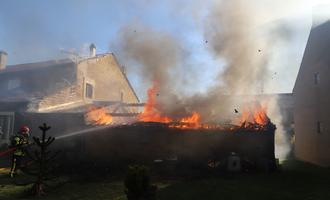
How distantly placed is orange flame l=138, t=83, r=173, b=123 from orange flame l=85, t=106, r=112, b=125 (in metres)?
3.02

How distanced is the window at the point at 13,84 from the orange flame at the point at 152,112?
1354cm

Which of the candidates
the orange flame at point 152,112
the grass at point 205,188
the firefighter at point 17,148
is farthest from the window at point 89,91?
the grass at point 205,188

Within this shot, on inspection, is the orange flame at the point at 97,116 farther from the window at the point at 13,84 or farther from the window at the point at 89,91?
the window at the point at 13,84

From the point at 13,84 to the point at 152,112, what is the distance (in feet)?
50.3

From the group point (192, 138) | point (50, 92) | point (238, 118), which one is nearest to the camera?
point (192, 138)

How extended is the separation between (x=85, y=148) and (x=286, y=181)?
9.67 metres

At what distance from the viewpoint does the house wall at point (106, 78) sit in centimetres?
2888

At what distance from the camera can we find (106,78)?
32500mm

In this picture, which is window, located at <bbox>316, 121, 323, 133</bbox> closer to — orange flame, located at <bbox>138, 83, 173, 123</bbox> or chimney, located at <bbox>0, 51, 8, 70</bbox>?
orange flame, located at <bbox>138, 83, 173, 123</bbox>

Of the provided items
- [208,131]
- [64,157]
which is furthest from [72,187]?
[208,131]

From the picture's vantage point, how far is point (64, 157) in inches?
650

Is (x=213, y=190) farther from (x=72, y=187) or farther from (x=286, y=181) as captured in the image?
(x=72, y=187)

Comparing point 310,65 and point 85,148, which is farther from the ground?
point 310,65

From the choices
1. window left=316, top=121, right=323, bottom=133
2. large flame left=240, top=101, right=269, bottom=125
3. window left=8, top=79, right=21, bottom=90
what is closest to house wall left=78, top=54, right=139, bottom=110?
window left=8, top=79, right=21, bottom=90
